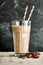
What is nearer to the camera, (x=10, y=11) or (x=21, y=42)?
(x=21, y=42)

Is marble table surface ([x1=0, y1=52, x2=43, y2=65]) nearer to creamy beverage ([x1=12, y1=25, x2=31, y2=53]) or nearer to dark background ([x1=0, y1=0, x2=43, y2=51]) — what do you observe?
creamy beverage ([x1=12, y1=25, x2=31, y2=53])

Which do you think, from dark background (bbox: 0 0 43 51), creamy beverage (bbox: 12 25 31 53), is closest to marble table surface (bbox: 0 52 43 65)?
creamy beverage (bbox: 12 25 31 53)

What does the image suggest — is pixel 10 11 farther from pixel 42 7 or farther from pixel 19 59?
pixel 19 59

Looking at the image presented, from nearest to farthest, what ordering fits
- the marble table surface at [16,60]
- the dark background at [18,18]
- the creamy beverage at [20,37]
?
the marble table surface at [16,60]
the creamy beverage at [20,37]
the dark background at [18,18]

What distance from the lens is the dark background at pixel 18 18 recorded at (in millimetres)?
1410

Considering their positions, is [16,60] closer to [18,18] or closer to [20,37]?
[20,37]

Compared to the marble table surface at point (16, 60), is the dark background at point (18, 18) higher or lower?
higher

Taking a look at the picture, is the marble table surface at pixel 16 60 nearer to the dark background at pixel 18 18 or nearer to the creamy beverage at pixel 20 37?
the creamy beverage at pixel 20 37

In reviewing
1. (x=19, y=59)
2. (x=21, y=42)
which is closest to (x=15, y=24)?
(x=21, y=42)

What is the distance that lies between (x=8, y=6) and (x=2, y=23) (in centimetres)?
14

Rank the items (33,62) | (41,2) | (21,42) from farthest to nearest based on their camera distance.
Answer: (41,2)
(21,42)
(33,62)

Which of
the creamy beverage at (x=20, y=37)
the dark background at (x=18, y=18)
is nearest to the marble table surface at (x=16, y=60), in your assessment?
the creamy beverage at (x=20, y=37)

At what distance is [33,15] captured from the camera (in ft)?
4.63

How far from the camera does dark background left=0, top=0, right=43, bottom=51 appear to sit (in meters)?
1.41
